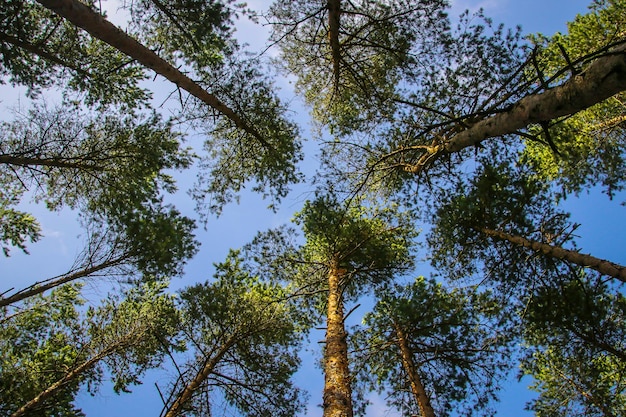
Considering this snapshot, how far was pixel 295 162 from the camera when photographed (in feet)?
25.7

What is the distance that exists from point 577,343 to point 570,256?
2155mm

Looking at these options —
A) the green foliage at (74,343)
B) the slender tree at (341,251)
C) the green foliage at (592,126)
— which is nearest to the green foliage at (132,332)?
the green foliage at (74,343)

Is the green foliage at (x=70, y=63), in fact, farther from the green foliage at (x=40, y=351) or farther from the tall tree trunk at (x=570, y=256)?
the tall tree trunk at (x=570, y=256)

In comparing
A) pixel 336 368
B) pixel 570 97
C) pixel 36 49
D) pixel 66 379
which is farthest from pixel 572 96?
pixel 66 379

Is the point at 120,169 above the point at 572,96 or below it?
above

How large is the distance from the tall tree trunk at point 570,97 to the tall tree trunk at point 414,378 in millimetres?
5290

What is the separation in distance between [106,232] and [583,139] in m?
13.7

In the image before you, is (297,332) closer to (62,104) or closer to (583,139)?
(62,104)

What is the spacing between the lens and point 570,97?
297 cm

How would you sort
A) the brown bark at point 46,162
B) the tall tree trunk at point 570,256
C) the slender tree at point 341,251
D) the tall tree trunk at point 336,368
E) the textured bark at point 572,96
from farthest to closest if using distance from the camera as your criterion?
1. the slender tree at point 341,251
2. the brown bark at point 46,162
3. the tall tree trunk at point 570,256
4. the tall tree trunk at point 336,368
5. the textured bark at point 572,96

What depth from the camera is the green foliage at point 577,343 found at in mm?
6934

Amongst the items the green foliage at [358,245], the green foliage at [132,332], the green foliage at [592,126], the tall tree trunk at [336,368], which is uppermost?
the green foliage at [592,126]

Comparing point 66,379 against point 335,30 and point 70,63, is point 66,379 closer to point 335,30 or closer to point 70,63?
point 70,63

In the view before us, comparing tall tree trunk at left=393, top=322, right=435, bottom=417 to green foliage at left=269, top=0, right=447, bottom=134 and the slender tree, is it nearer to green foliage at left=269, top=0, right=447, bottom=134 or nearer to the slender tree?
the slender tree
